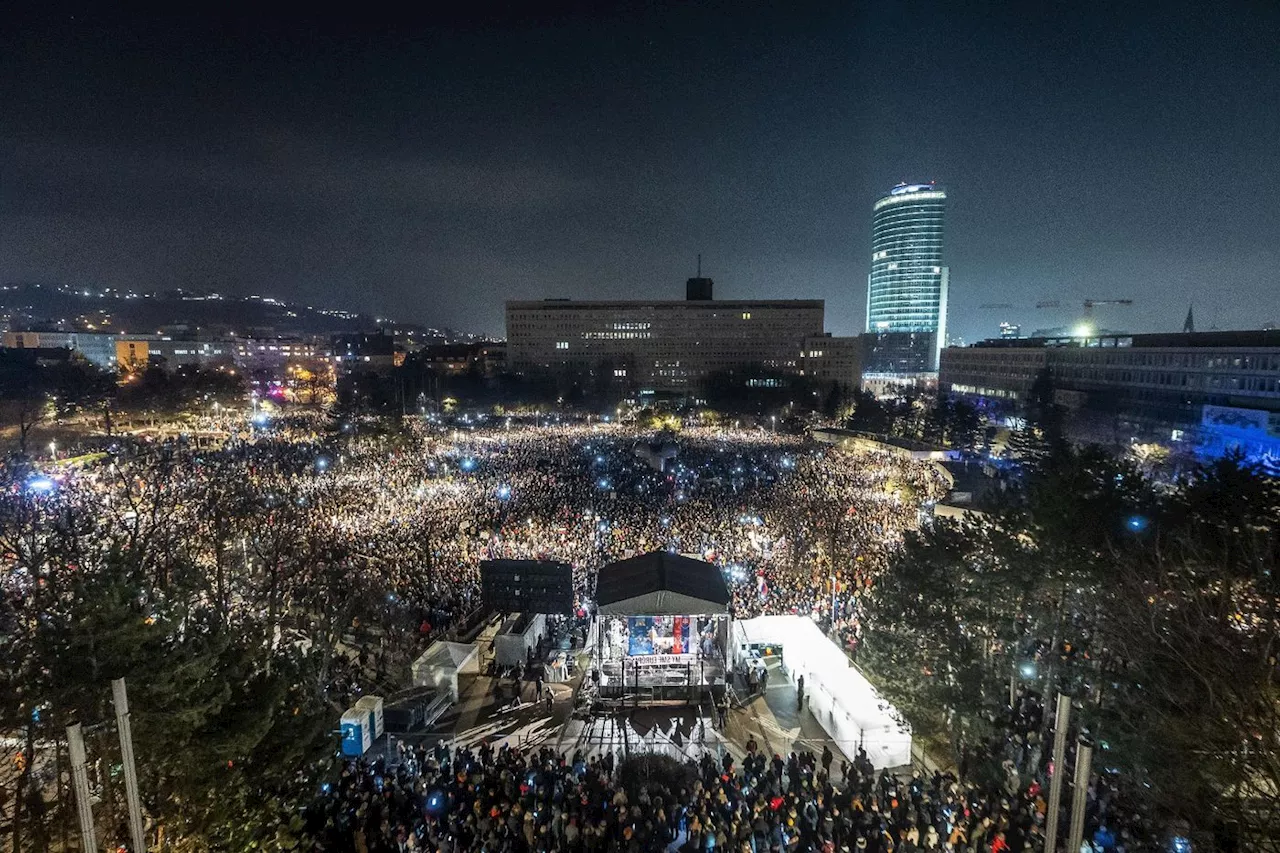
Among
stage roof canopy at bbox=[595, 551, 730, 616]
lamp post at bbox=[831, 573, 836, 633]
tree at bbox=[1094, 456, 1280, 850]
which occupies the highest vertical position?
tree at bbox=[1094, 456, 1280, 850]

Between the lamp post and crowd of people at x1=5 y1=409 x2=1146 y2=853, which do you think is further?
the lamp post

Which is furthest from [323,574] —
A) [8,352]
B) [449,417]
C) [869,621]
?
[8,352]

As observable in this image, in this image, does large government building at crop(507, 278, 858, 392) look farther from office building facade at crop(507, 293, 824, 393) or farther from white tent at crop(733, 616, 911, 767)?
white tent at crop(733, 616, 911, 767)

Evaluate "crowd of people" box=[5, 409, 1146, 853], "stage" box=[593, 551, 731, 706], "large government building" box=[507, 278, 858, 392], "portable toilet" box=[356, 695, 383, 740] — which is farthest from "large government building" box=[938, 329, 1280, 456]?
"large government building" box=[507, 278, 858, 392]

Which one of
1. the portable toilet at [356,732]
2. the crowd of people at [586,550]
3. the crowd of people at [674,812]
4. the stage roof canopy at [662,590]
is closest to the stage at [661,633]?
the stage roof canopy at [662,590]

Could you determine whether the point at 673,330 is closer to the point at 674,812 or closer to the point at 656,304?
the point at 656,304

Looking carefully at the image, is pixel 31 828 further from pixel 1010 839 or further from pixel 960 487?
pixel 960 487

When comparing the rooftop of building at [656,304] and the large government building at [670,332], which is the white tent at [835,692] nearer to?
the large government building at [670,332]

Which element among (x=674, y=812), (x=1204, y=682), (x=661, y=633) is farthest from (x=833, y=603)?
(x=1204, y=682)
